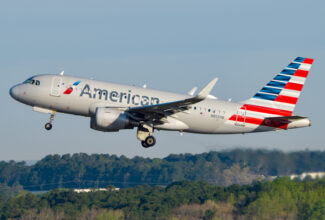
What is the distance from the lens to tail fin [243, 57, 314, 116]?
56.8 m

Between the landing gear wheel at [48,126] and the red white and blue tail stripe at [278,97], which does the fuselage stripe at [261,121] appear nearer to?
the red white and blue tail stripe at [278,97]

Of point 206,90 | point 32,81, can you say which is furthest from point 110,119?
point 206,90

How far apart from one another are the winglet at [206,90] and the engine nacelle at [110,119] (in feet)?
24.2

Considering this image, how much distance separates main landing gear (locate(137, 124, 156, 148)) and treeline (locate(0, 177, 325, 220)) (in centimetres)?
4168

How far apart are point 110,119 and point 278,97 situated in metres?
15.4

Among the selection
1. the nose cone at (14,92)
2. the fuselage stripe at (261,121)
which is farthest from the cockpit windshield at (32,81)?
the fuselage stripe at (261,121)

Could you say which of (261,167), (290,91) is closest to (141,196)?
(261,167)

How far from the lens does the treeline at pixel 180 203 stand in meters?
95.8

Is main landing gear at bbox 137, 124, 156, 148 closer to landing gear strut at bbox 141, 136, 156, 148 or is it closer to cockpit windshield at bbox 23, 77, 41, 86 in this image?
landing gear strut at bbox 141, 136, 156, 148

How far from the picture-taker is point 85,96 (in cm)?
5338

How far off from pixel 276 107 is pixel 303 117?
362 centimetres

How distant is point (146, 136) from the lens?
54.7 meters

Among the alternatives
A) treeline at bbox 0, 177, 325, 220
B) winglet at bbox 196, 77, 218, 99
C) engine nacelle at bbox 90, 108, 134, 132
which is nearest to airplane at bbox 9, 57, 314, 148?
engine nacelle at bbox 90, 108, 134, 132

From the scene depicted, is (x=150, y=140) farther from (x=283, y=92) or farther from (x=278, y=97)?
(x=283, y=92)
